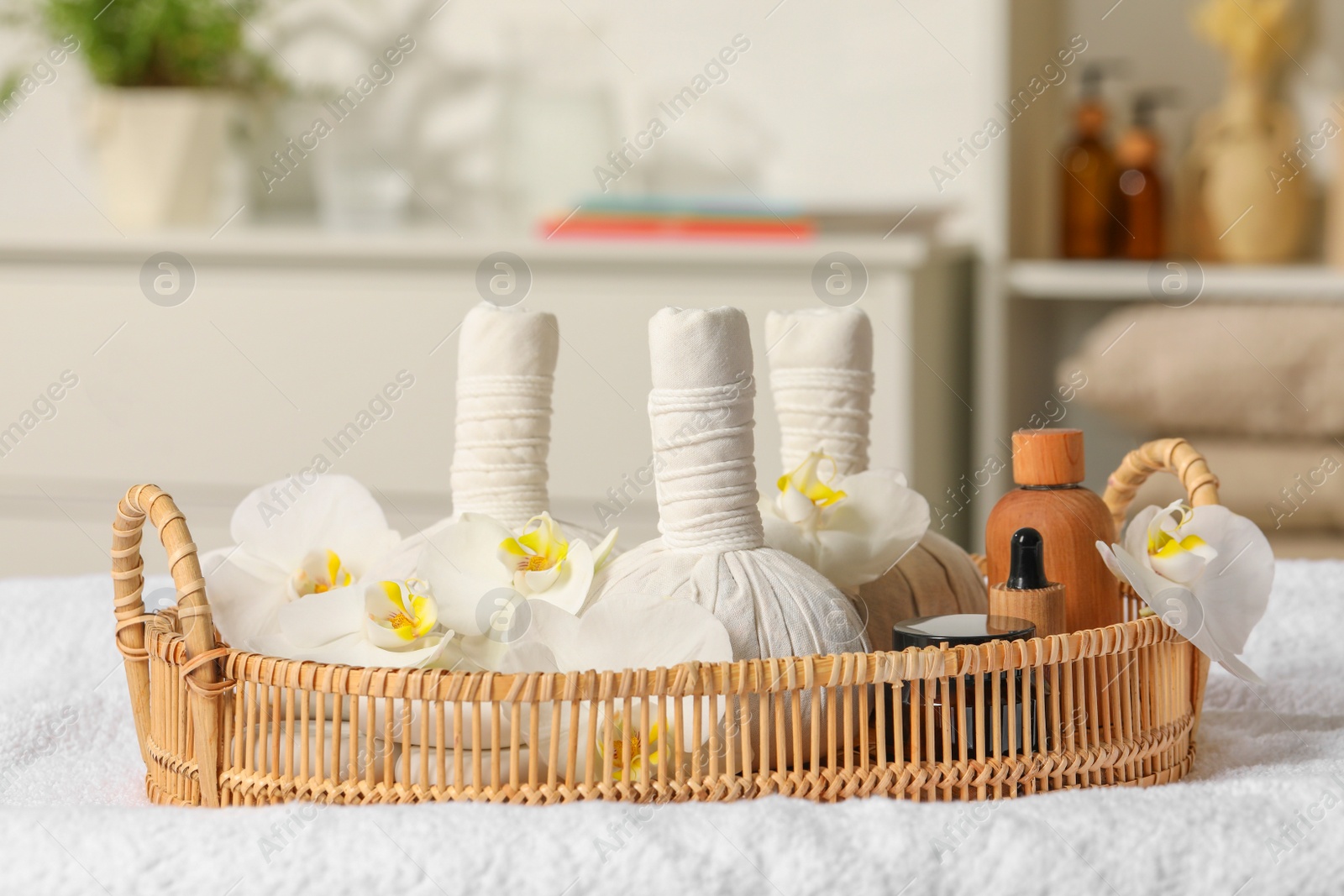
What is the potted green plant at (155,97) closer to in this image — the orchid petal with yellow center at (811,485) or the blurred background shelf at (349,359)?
the blurred background shelf at (349,359)

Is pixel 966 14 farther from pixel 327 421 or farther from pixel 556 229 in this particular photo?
pixel 327 421

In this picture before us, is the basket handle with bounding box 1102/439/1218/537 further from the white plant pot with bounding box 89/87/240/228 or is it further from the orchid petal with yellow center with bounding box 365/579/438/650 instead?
the white plant pot with bounding box 89/87/240/228

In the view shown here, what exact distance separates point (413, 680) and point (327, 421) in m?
1.30

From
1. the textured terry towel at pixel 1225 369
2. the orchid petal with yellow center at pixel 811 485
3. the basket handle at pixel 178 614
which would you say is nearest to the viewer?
the basket handle at pixel 178 614

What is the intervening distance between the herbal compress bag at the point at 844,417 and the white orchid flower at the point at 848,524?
1cm

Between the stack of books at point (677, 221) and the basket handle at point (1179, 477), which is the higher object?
the stack of books at point (677, 221)

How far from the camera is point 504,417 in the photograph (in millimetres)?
629

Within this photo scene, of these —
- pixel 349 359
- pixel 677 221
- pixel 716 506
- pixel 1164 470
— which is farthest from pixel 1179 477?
pixel 349 359

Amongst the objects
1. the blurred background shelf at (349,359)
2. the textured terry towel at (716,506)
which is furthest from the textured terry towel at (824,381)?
the blurred background shelf at (349,359)

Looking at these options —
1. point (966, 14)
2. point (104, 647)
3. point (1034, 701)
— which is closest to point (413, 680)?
point (1034, 701)

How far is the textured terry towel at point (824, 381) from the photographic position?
661 millimetres

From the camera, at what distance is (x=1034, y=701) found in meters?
0.53

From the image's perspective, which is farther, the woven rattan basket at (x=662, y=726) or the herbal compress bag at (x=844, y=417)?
the herbal compress bag at (x=844, y=417)

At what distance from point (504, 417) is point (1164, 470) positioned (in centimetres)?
35
